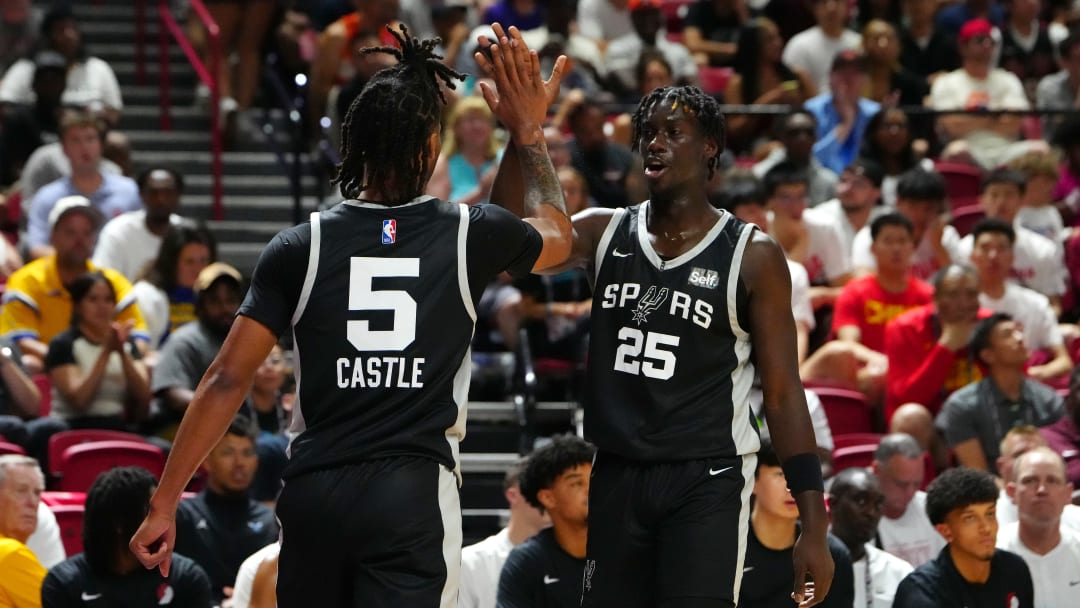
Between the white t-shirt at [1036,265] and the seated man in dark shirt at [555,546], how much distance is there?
499 centimetres

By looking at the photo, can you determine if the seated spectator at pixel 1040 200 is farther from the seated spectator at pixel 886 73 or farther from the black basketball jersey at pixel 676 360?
the black basketball jersey at pixel 676 360

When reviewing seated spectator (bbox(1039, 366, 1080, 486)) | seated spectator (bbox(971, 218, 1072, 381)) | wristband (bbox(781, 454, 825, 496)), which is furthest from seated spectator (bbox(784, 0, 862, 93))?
wristband (bbox(781, 454, 825, 496))

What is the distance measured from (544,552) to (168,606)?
60.2 inches

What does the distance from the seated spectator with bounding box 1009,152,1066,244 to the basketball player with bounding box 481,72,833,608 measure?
7.32m

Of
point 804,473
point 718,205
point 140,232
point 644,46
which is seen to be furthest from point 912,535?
point 644,46

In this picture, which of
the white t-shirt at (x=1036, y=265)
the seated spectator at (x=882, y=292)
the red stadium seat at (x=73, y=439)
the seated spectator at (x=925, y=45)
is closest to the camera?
the red stadium seat at (x=73, y=439)

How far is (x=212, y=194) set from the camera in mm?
12695

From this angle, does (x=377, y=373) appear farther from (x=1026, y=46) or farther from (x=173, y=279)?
(x=1026, y=46)

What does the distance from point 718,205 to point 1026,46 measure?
5.32 m

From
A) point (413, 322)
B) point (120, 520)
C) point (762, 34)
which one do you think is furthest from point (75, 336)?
point (762, 34)

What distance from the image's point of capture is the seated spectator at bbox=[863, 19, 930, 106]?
1334 centimetres

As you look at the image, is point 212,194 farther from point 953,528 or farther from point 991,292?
point 953,528

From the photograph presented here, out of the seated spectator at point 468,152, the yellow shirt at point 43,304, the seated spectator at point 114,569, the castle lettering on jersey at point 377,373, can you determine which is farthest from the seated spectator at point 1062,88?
the castle lettering on jersey at point 377,373

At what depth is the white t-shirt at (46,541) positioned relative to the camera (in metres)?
7.42
